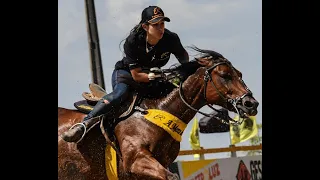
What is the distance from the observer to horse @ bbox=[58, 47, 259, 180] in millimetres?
6629

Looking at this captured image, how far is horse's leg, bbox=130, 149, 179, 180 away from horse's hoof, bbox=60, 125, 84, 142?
65cm

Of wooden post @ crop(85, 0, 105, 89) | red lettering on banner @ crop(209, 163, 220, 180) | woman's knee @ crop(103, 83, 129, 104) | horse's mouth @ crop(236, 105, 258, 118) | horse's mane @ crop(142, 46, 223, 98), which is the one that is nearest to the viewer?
horse's mouth @ crop(236, 105, 258, 118)

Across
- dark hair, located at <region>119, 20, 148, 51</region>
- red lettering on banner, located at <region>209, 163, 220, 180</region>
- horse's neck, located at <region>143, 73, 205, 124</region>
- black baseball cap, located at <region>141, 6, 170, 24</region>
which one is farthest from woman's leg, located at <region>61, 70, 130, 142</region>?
red lettering on banner, located at <region>209, 163, 220, 180</region>

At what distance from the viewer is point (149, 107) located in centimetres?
687

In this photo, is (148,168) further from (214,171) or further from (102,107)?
(214,171)

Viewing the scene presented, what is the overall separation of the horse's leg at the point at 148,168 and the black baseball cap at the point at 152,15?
1.35 m

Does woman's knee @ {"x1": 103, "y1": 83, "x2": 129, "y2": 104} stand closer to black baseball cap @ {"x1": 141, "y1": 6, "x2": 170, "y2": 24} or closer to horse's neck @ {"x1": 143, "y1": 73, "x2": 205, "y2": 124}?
horse's neck @ {"x1": 143, "y1": 73, "x2": 205, "y2": 124}

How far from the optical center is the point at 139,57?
693 cm

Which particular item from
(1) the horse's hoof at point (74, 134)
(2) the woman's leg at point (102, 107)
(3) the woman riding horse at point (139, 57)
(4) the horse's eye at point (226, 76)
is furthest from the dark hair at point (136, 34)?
(1) the horse's hoof at point (74, 134)

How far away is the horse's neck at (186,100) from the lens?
22.5 ft

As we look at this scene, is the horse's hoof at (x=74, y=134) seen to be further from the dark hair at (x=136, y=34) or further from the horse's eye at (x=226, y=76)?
the horse's eye at (x=226, y=76)

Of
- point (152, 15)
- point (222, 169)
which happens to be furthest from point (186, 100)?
point (222, 169)
